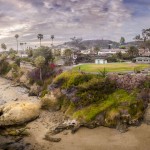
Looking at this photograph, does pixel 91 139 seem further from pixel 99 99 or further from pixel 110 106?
pixel 99 99

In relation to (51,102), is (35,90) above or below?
above

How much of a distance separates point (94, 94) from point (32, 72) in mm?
31493

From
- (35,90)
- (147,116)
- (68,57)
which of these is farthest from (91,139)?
(68,57)

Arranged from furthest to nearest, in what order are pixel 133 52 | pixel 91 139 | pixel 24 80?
pixel 133 52 → pixel 24 80 → pixel 91 139

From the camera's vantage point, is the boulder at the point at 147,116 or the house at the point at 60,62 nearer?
the boulder at the point at 147,116

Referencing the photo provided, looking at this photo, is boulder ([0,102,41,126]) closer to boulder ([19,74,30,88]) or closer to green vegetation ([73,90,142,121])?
green vegetation ([73,90,142,121])

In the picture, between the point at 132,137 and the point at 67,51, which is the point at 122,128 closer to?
the point at 132,137

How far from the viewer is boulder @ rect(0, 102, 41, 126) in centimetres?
4750

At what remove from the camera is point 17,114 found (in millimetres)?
48688

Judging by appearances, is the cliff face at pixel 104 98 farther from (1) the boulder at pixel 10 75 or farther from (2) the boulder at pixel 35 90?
(1) the boulder at pixel 10 75

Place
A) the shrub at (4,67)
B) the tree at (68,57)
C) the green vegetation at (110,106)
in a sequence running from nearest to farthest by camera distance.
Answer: the green vegetation at (110,106) → the tree at (68,57) → the shrub at (4,67)

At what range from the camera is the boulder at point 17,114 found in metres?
47.5

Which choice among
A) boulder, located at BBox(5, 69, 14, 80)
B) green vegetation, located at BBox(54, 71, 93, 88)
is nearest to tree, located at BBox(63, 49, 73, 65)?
boulder, located at BBox(5, 69, 14, 80)

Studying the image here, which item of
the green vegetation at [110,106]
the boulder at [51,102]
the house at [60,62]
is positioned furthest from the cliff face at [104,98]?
the house at [60,62]
